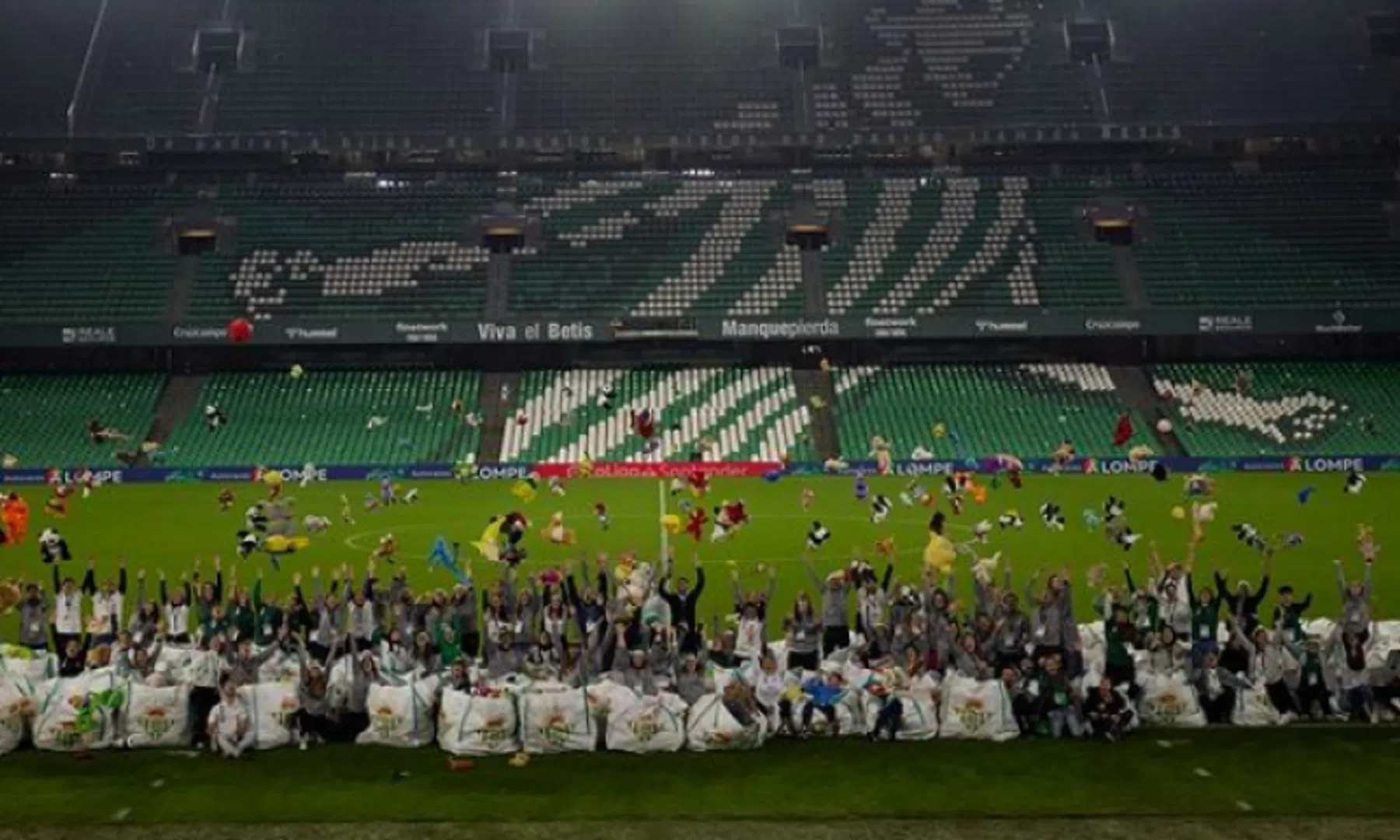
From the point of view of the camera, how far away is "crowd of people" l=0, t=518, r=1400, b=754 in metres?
17.6

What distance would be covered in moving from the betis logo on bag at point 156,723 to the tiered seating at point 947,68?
59.8 metres

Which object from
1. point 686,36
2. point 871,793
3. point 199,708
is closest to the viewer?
point 871,793

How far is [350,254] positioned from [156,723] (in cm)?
5279

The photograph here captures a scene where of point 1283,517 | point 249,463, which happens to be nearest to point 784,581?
point 1283,517

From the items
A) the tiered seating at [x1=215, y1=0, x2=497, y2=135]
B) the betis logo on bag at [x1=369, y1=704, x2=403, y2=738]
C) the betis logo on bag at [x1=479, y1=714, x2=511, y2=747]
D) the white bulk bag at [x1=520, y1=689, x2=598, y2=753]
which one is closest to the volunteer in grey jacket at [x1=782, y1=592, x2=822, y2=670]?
the white bulk bag at [x1=520, y1=689, x2=598, y2=753]

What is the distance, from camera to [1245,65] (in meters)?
73.6

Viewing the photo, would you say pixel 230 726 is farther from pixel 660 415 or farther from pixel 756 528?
pixel 660 415

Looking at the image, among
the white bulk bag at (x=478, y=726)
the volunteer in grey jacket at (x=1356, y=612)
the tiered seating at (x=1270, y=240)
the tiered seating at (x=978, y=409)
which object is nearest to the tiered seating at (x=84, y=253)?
the tiered seating at (x=978, y=409)

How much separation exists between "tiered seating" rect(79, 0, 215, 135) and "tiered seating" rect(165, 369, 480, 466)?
16.8m

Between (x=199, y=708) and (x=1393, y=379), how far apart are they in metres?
58.7

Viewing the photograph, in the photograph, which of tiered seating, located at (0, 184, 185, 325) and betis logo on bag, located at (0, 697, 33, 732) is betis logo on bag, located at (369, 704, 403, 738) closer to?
betis logo on bag, located at (0, 697, 33, 732)

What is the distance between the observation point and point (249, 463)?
5534 cm

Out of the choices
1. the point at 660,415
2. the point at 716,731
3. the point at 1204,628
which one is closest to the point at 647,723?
the point at 716,731

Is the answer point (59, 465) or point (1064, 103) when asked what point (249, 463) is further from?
point (1064, 103)
